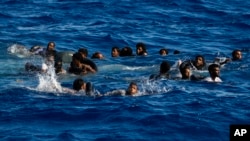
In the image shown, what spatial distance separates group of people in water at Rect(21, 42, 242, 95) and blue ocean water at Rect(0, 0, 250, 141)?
1.14 feet

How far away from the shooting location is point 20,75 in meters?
22.8

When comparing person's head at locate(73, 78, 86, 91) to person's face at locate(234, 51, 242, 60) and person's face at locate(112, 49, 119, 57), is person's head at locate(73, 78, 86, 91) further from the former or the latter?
person's face at locate(234, 51, 242, 60)

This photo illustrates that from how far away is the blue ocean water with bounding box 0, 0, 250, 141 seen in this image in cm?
1627

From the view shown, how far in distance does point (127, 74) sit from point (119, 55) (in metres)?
3.71

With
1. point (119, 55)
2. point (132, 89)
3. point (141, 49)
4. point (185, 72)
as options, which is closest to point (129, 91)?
point (132, 89)

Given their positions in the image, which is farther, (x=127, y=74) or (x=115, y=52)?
(x=115, y=52)

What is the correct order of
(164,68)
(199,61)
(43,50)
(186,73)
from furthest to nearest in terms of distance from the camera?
(43,50), (199,61), (164,68), (186,73)

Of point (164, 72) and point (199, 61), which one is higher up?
point (199, 61)

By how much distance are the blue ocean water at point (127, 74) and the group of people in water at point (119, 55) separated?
1.14 feet

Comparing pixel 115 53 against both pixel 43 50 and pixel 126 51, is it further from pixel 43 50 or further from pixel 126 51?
pixel 43 50

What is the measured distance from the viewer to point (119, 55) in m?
27.0

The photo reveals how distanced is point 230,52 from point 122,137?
1371 cm

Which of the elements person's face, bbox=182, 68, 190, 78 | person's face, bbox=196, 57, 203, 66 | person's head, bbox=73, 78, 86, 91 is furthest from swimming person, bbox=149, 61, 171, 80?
person's head, bbox=73, 78, 86, 91

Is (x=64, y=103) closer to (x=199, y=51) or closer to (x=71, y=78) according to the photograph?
(x=71, y=78)
